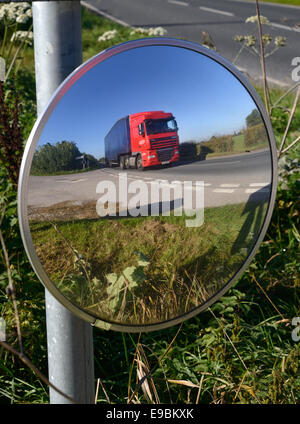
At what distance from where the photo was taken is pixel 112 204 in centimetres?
90

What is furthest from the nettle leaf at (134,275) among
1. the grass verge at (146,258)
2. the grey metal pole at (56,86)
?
the grey metal pole at (56,86)

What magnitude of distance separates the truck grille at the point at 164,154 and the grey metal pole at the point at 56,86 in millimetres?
267

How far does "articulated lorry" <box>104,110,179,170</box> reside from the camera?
88cm

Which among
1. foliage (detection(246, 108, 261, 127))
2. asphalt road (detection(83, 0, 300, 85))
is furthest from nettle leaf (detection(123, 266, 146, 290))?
asphalt road (detection(83, 0, 300, 85))

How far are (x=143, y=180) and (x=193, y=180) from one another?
0.10m

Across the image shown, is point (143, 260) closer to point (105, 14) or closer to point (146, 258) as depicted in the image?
point (146, 258)

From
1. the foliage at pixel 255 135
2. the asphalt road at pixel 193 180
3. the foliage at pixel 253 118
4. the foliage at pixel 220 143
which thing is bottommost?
the asphalt road at pixel 193 180

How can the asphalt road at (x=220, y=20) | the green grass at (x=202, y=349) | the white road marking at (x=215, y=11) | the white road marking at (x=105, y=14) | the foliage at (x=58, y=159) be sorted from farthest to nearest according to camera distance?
the white road marking at (x=215, y=11) < the white road marking at (x=105, y=14) < the asphalt road at (x=220, y=20) < the green grass at (x=202, y=349) < the foliage at (x=58, y=159)

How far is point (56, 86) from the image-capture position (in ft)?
3.36

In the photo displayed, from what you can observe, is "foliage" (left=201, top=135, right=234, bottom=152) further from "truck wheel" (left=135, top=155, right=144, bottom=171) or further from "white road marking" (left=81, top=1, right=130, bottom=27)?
"white road marking" (left=81, top=1, right=130, bottom=27)

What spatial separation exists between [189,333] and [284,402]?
0.59 m

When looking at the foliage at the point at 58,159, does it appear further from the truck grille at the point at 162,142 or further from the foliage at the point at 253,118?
the foliage at the point at 253,118

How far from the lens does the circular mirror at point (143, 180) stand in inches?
33.9

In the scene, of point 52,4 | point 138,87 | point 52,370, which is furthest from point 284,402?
point 52,4
